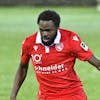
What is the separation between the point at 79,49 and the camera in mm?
7305

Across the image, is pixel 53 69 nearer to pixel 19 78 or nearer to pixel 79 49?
pixel 79 49

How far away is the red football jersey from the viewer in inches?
289

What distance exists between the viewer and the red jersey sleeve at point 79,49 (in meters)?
7.28

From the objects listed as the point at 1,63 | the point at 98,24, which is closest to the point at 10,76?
the point at 1,63

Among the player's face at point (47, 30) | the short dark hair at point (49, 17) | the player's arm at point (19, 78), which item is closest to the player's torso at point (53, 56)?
the player's face at point (47, 30)

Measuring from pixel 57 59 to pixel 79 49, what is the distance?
281mm

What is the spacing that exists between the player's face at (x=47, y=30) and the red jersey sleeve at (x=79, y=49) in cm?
24

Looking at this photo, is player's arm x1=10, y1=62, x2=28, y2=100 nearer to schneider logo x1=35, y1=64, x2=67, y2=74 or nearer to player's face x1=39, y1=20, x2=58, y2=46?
schneider logo x1=35, y1=64, x2=67, y2=74

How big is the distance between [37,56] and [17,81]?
48 cm

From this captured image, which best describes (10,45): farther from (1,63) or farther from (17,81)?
(17,81)

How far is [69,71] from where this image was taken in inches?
293

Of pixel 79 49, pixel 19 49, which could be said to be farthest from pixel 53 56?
pixel 19 49

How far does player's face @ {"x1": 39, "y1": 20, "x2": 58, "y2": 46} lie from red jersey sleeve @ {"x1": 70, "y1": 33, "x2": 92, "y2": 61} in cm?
24

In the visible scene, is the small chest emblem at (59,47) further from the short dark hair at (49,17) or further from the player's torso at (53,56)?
the short dark hair at (49,17)
